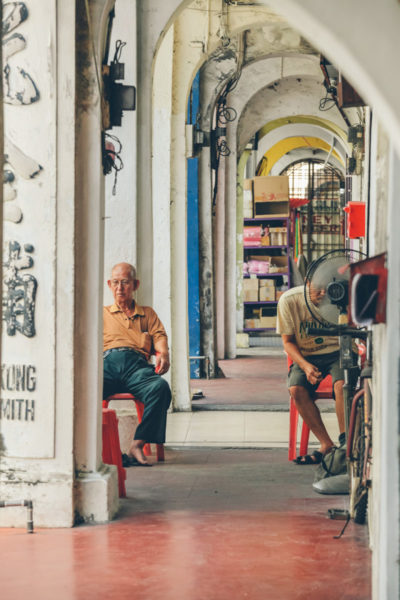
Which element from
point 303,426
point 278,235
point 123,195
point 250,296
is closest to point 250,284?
point 250,296

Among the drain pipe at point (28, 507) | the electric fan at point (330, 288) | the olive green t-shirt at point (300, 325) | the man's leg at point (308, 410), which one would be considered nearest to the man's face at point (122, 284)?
the olive green t-shirt at point (300, 325)

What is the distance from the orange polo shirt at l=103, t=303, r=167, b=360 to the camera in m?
6.57

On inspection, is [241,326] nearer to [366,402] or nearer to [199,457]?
[199,457]

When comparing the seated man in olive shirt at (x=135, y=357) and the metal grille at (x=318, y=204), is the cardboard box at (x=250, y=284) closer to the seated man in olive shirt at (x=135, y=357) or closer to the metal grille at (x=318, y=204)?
the seated man in olive shirt at (x=135, y=357)

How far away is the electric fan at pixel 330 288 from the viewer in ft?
15.9

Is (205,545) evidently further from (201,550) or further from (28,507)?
(28,507)

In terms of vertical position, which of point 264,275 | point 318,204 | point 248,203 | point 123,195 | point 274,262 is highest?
point 318,204

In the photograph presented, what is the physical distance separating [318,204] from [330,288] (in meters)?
24.0

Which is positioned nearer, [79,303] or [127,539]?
[127,539]

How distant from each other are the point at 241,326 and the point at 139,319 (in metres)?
9.78

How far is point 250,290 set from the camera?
16.8 metres

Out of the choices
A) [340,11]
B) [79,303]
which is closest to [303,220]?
[79,303]

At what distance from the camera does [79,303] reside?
16.6 feet

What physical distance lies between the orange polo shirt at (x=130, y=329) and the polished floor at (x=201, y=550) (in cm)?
102
